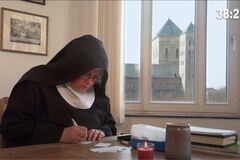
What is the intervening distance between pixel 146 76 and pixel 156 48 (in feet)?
0.99

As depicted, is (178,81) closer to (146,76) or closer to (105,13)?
(146,76)

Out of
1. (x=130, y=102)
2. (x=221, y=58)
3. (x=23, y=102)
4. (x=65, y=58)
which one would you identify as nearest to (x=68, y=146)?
(x=23, y=102)

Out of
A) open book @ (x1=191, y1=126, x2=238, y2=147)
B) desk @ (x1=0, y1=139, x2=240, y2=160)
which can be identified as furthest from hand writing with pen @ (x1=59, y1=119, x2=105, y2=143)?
open book @ (x1=191, y1=126, x2=238, y2=147)

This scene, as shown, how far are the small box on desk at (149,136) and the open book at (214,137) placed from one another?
0.50 feet

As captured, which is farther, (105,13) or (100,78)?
(105,13)

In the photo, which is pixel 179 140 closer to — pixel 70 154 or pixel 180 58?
pixel 70 154

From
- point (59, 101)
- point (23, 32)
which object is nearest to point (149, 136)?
point (59, 101)

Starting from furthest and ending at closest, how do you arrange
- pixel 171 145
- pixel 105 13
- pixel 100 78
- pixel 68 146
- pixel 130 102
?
pixel 130 102, pixel 105 13, pixel 100 78, pixel 68 146, pixel 171 145

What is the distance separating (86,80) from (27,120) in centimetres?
42

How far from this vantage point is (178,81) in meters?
3.34

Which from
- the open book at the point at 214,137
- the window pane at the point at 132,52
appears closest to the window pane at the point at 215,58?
the window pane at the point at 132,52

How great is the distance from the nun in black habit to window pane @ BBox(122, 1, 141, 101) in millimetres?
1186

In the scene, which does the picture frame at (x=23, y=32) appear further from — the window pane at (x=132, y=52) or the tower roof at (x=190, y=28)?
the tower roof at (x=190, y=28)

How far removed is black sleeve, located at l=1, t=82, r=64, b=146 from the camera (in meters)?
1.77
